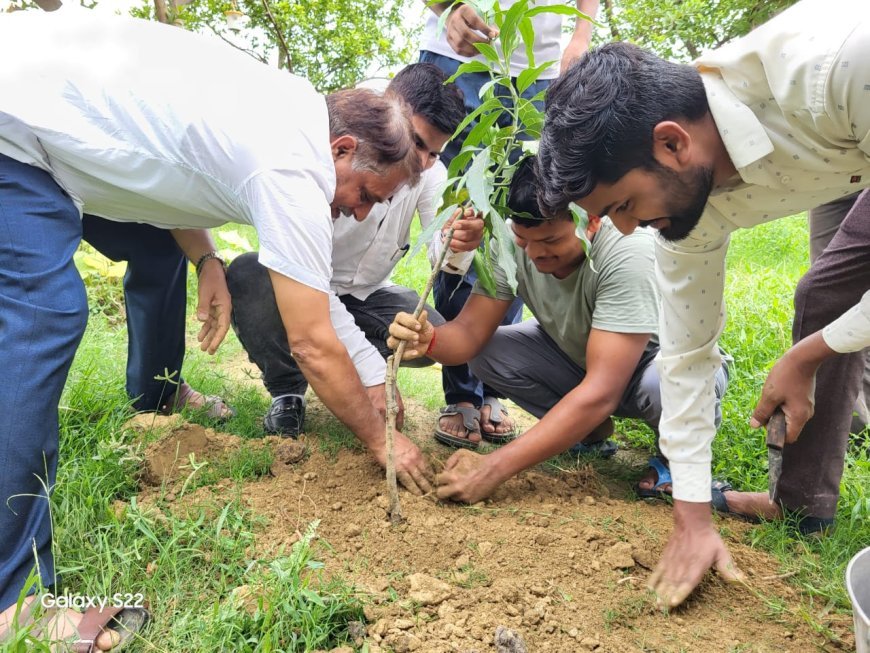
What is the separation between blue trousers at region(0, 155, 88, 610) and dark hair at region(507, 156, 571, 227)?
3.69ft

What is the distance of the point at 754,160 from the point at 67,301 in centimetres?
154

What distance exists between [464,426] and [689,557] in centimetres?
126

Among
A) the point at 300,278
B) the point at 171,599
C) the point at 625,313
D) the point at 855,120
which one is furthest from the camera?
the point at 625,313

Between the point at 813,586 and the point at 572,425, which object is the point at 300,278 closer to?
the point at 572,425

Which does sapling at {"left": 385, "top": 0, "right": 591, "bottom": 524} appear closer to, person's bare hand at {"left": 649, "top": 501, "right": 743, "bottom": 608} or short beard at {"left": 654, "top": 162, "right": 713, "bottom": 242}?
short beard at {"left": 654, "top": 162, "right": 713, "bottom": 242}

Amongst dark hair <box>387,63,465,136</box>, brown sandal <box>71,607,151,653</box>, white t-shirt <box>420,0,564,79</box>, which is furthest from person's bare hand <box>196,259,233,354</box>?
white t-shirt <box>420,0,564,79</box>

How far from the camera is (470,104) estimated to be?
2895mm

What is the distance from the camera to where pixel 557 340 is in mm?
2551

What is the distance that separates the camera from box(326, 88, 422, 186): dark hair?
2018 millimetres

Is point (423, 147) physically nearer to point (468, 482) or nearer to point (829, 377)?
point (468, 482)

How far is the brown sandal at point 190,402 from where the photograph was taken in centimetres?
263

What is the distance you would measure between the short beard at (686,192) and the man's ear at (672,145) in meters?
0.02

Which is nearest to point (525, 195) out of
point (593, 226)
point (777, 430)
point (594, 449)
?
point (593, 226)

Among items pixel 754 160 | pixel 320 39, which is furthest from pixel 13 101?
pixel 320 39
